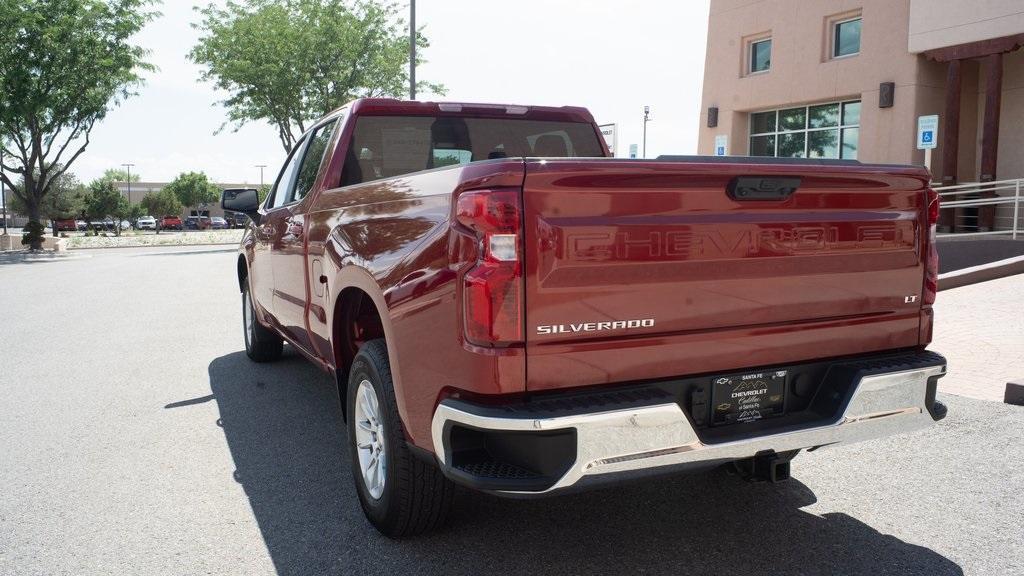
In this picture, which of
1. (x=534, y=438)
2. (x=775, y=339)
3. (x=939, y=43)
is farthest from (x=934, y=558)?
(x=939, y=43)

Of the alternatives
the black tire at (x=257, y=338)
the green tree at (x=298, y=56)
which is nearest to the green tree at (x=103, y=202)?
the green tree at (x=298, y=56)

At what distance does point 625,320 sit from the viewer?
2785 mm

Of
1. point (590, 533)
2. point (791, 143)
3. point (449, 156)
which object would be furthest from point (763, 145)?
point (590, 533)

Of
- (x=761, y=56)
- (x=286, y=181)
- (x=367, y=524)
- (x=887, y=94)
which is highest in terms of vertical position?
(x=761, y=56)

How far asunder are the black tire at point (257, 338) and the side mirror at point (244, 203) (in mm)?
1037

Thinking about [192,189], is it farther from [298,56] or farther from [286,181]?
[286,181]

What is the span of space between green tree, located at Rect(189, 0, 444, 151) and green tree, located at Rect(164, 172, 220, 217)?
257ft

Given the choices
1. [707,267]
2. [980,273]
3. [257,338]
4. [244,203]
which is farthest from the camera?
[980,273]

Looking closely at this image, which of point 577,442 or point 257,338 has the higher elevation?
point 577,442

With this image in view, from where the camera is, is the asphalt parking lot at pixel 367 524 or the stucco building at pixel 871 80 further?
the stucco building at pixel 871 80

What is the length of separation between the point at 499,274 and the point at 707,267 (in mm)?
781

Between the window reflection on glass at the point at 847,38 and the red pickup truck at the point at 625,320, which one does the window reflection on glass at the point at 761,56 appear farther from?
the red pickup truck at the point at 625,320

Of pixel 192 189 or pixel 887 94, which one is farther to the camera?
pixel 192 189

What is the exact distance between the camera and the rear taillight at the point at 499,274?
265cm
